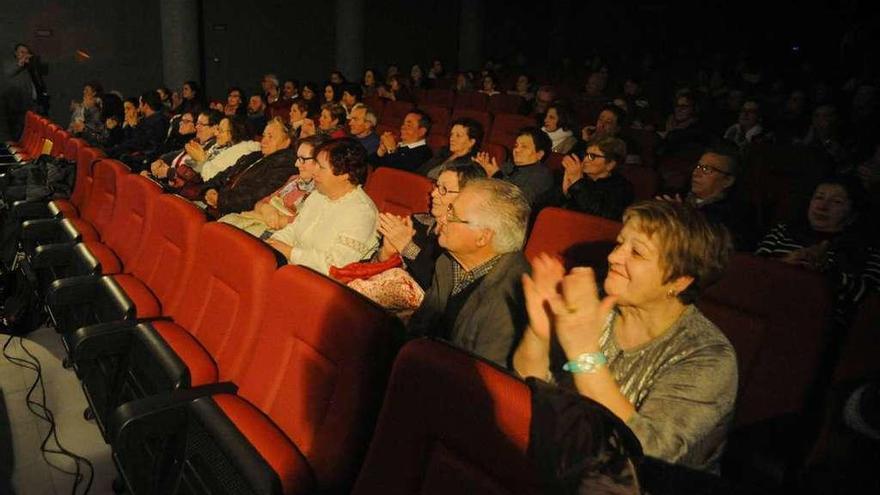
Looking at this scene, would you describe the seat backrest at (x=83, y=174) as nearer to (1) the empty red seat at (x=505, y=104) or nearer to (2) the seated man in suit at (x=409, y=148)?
(2) the seated man in suit at (x=409, y=148)

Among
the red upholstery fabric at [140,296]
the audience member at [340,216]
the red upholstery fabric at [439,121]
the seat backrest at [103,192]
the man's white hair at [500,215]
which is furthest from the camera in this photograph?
the red upholstery fabric at [439,121]

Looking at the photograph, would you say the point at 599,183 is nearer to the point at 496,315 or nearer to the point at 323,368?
the point at 496,315

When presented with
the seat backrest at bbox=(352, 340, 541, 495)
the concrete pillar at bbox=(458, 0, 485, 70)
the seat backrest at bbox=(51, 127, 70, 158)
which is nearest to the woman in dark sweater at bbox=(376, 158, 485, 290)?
the seat backrest at bbox=(352, 340, 541, 495)

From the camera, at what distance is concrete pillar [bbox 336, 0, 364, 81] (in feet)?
30.7

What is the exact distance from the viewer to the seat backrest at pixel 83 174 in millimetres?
3539

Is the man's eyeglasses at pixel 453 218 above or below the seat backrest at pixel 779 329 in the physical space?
above

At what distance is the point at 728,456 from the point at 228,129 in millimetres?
3558

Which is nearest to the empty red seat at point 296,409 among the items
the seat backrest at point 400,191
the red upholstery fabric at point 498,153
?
the seat backrest at point 400,191

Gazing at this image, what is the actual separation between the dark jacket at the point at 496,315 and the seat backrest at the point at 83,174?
9.26 ft

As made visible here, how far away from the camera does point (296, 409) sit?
1.41m

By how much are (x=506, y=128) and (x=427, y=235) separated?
10.6 feet

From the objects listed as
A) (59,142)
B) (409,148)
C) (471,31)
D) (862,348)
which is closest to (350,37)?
(471,31)

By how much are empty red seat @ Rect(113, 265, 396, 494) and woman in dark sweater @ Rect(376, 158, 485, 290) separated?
2.22ft

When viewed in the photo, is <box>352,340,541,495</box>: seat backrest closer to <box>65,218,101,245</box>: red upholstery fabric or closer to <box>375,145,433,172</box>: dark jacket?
<box>65,218,101,245</box>: red upholstery fabric
